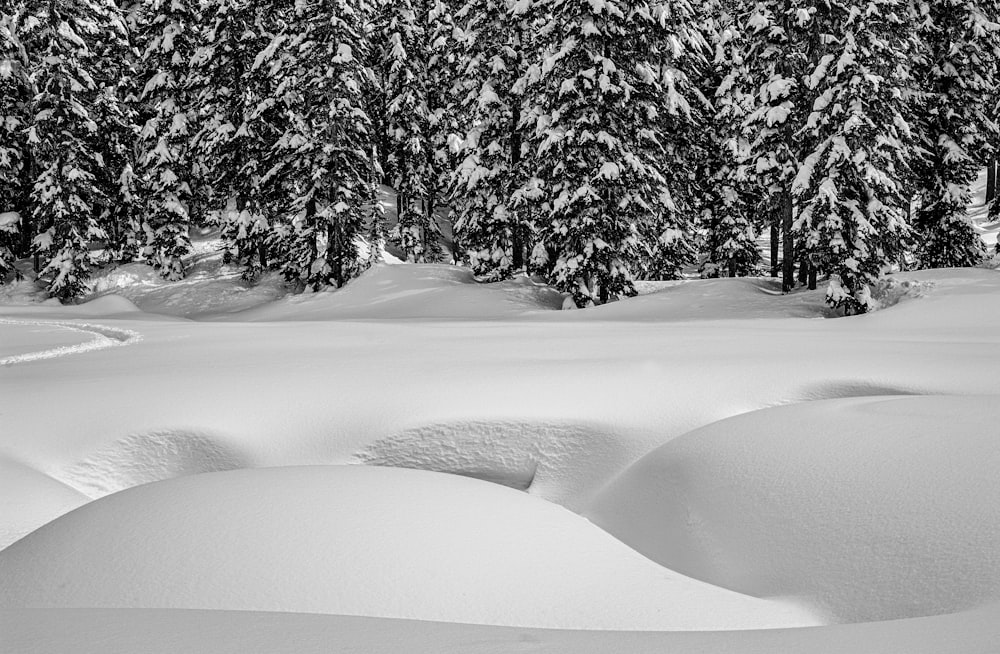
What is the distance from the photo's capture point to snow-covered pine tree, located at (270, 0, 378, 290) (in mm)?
24703

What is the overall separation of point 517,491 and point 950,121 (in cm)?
2781

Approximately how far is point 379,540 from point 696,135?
2807 cm

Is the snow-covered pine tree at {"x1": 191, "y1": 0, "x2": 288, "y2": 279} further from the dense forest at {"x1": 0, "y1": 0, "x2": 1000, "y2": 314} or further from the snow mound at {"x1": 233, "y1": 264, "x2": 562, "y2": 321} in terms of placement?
the snow mound at {"x1": 233, "y1": 264, "x2": 562, "y2": 321}

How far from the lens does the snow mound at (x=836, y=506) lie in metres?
3.89

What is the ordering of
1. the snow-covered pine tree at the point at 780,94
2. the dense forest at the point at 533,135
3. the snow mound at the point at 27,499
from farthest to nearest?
the snow-covered pine tree at the point at 780,94, the dense forest at the point at 533,135, the snow mound at the point at 27,499

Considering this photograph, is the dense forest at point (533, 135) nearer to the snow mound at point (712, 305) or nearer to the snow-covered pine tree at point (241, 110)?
the snow-covered pine tree at point (241, 110)

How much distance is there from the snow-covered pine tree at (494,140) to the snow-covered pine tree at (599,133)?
10.5 ft

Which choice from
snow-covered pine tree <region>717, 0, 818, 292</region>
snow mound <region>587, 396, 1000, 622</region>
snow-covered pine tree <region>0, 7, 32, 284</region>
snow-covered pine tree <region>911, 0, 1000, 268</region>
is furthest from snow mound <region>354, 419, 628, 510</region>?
snow-covered pine tree <region>0, 7, 32, 284</region>

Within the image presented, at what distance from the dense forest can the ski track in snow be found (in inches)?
377

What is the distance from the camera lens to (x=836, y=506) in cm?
468

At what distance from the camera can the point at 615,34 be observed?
19.4 m

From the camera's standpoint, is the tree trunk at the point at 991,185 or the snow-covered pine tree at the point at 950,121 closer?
the snow-covered pine tree at the point at 950,121

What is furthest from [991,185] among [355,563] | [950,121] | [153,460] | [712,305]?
[355,563]

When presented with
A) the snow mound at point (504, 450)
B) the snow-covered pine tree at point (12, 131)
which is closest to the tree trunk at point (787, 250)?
the snow mound at point (504, 450)
